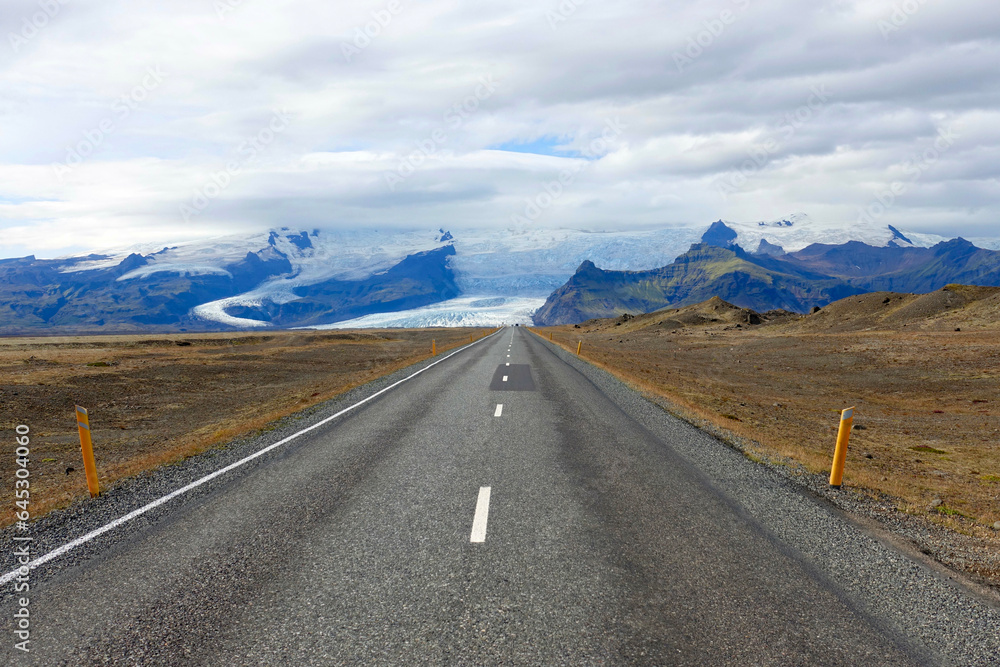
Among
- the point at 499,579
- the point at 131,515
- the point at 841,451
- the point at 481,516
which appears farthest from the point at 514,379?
the point at 499,579

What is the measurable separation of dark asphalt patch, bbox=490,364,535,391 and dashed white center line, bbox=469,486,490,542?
1275 centimetres

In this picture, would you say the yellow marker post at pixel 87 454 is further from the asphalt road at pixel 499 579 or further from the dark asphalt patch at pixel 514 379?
the dark asphalt patch at pixel 514 379

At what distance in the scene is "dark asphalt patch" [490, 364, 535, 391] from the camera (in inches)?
854

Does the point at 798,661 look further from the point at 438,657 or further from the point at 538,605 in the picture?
the point at 438,657

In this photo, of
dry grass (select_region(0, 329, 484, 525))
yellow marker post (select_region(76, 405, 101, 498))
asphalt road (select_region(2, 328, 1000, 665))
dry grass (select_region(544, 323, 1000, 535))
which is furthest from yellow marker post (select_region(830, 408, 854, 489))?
dry grass (select_region(0, 329, 484, 525))

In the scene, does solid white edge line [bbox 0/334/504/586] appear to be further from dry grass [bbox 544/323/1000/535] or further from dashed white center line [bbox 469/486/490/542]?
dry grass [bbox 544/323/1000/535]

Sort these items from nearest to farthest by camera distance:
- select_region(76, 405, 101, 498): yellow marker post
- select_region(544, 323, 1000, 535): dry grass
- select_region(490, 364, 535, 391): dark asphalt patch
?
select_region(76, 405, 101, 498): yellow marker post
select_region(544, 323, 1000, 535): dry grass
select_region(490, 364, 535, 391): dark asphalt patch

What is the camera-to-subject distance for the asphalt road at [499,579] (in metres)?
4.64

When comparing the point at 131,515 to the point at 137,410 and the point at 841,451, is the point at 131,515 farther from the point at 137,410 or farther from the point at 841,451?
the point at 137,410

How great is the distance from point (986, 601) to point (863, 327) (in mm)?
69648

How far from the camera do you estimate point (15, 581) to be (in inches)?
234

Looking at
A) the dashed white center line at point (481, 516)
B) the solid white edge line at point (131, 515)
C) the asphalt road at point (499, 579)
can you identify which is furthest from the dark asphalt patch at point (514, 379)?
the dashed white center line at point (481, 516)

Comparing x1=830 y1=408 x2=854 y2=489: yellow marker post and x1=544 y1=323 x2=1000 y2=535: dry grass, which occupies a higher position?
x1=830 y1=408 x2=854 y2=489: yellow marker post

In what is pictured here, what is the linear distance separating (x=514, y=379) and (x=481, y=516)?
16950mm
